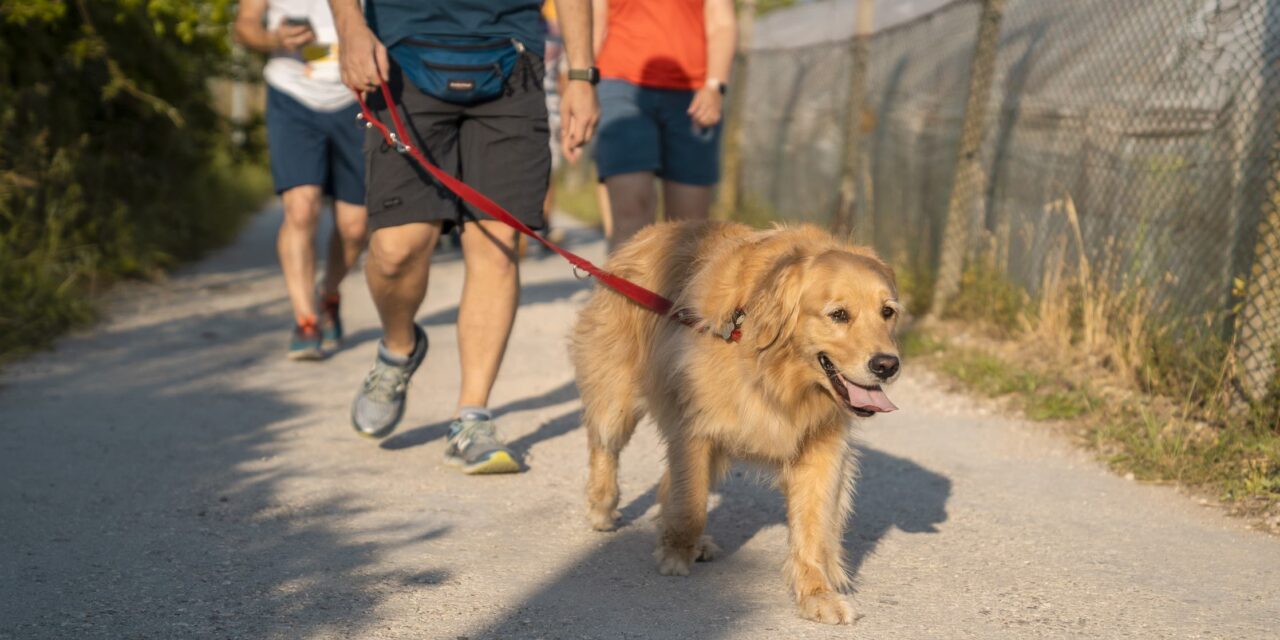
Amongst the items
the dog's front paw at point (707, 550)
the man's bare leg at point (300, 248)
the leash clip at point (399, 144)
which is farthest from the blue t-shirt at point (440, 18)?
the man's bare leg at point (300, 248)

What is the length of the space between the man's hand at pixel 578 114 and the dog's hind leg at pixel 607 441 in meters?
0.98

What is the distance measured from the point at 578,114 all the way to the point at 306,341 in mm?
2794

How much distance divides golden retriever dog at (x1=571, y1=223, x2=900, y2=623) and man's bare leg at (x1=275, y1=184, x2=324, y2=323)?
129 inches

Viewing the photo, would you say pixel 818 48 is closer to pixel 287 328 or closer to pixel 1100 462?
pixel 287 328

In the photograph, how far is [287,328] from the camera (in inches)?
316

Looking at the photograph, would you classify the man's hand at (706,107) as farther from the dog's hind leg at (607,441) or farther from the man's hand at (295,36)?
the man's hand at (295,36)

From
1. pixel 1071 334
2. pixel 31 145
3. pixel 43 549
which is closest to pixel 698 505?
pixel 43 549

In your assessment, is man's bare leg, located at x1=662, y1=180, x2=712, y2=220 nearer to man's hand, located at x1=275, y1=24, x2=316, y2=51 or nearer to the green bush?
man's hand, located at x1=275, y1=24, x2=316, y2=51

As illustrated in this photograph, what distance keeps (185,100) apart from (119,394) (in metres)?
5.28

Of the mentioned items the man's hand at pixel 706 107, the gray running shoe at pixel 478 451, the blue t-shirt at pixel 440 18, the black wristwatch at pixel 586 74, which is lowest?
the gray running shoe at pixel 478 451

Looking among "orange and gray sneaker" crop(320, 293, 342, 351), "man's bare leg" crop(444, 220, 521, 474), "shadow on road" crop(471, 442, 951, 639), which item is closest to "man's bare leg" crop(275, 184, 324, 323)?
"orange and gray sneaker" crop(320, 293, 342, 351)

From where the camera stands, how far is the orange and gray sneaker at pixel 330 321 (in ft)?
24.0

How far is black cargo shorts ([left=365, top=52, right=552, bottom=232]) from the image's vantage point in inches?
187

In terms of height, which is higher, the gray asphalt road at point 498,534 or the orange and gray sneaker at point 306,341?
the gray asphalt road at point 498,534
